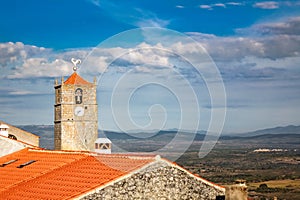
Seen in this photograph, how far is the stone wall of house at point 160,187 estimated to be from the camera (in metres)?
24.5

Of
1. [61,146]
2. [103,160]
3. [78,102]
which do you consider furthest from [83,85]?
[103,160]

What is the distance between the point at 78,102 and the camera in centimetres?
4197

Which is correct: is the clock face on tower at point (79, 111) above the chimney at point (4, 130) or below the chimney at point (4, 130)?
above

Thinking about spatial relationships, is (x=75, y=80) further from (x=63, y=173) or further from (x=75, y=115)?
(x=63, y=173)

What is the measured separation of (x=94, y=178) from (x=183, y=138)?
9.62 m

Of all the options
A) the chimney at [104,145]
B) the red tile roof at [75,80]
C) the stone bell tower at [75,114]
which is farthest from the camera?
the red tile roof at [75,80]

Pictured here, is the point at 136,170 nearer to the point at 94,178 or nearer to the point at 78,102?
the point at 94,178

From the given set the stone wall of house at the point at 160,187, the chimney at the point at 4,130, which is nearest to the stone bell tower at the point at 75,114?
the chimney at the point at 4,130

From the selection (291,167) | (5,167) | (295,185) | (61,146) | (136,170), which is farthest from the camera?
(291,167)

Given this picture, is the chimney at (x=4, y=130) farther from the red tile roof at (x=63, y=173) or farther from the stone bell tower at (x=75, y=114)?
the red tile roof at (x=63, y=173)

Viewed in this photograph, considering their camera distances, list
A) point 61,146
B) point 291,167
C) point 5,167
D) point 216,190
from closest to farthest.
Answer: point 216,190 < point 5,167 < point 61,146 < point 291,167

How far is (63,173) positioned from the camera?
28.4 meters

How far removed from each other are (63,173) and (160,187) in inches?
216

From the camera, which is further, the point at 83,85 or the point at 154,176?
the point at 83,85
